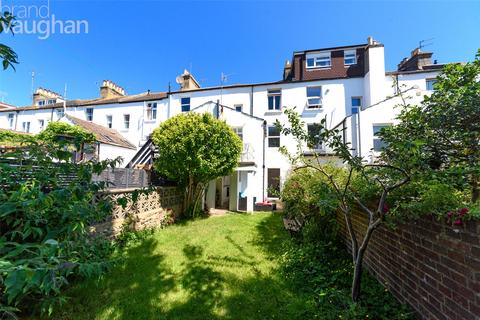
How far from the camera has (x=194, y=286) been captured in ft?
14.9

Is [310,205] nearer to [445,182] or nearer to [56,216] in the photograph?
[445,182]

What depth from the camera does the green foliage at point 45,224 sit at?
126 cm

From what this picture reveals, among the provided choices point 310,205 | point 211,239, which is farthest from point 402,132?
point 211,239

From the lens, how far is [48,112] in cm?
2178

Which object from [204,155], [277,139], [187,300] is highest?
[277,139]

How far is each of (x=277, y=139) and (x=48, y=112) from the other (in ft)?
74.6

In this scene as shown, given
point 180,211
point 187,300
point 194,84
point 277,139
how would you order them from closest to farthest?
point 187,300
point 180,211
point 277,139
point 194,84

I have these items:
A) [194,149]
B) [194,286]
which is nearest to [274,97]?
[194,149]

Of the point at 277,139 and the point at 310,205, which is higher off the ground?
the point at 277,139

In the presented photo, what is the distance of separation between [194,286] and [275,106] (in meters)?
15.5

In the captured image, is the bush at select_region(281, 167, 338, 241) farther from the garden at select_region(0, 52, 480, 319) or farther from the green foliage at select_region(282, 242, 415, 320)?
the green foliage at select_region(282, 242, 415, 320)

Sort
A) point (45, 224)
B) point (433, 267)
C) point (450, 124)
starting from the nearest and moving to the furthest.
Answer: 1. point (45, 224)
2. point (433, 267)
3. point (450, 124)

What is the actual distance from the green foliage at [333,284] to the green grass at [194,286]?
268 mm

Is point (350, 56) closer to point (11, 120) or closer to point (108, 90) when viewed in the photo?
point (108, 90)
